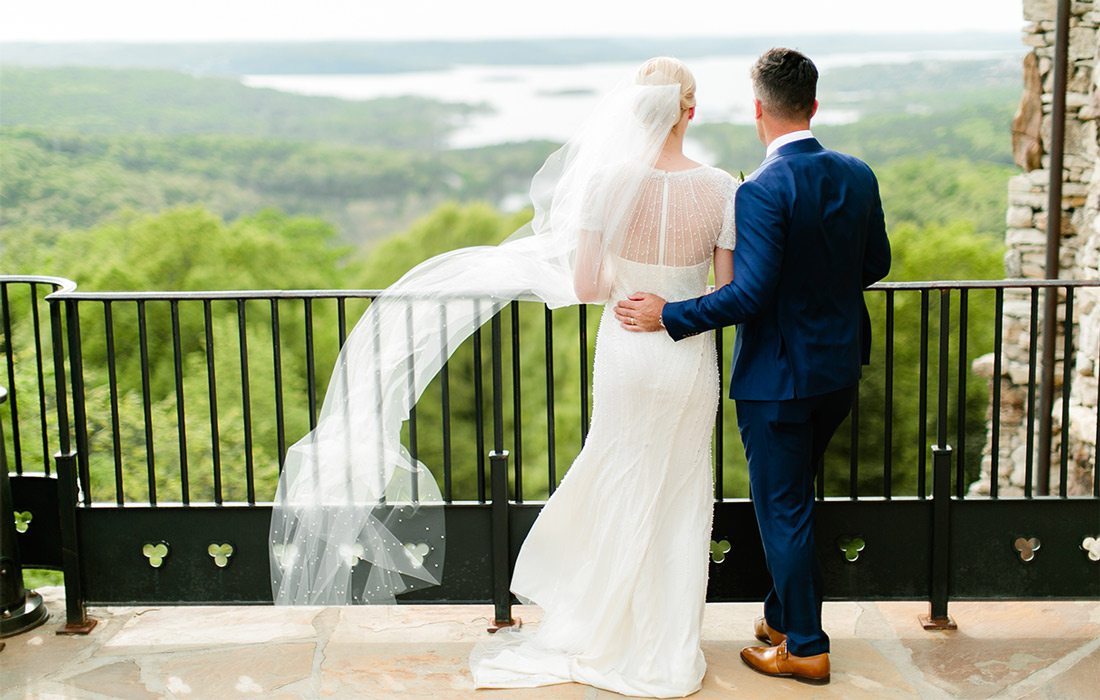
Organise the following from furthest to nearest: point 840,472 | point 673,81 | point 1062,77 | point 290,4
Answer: point 290,4, point 840,472, point 1062,77, point 673,81

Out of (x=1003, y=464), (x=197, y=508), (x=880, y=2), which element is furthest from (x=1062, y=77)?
(x=880, y=2)

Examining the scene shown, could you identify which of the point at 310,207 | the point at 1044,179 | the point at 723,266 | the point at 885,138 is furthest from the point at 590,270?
the point at 310,207

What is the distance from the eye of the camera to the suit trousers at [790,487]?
296cm

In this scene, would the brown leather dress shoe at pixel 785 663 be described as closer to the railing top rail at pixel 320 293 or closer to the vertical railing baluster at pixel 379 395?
the railing top rail at pixel 320 293

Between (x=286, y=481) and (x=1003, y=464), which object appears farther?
(x=1003, y=464)

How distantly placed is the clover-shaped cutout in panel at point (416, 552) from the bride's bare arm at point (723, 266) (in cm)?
122

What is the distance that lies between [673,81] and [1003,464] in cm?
730

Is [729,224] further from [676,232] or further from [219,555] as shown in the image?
[219,555]

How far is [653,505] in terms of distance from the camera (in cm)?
303

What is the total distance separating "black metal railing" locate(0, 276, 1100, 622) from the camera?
340 centimetres

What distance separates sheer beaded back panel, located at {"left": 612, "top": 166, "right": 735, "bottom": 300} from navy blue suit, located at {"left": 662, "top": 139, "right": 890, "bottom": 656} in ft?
0.25

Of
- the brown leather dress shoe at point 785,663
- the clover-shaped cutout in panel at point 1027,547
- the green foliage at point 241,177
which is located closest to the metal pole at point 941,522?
the clover-shaped cutout in panel at point 1027,547

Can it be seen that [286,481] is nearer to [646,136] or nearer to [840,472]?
[646,136]

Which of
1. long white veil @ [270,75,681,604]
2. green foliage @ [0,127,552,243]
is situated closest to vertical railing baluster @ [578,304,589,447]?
long white veil @ [270,75,681,604]
